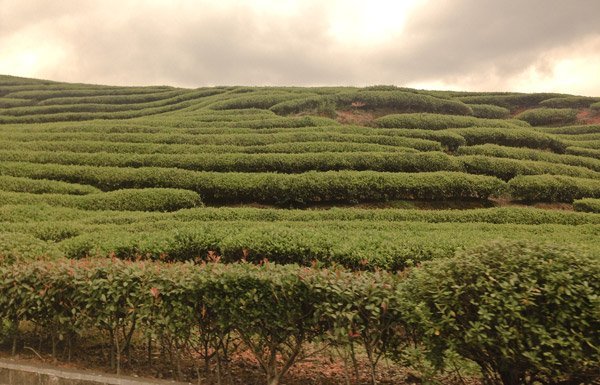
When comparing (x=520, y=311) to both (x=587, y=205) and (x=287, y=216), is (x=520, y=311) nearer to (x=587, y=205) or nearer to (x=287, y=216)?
(x=287, y=216)

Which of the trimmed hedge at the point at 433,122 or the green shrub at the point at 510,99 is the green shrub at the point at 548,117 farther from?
the trimmed hedge at the point at 433,122

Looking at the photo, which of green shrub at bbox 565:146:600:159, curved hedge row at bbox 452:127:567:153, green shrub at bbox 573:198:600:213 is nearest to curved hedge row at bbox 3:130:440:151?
curved hedge row at bbox 452:127:567:153

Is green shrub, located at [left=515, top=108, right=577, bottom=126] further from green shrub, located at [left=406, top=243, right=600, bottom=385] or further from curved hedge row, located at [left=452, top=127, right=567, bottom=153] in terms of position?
green shrub, located at [left=406, top=243, right=600, bottom=385]

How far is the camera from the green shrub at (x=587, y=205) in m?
21.6

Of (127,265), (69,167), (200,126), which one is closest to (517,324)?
(127,265)

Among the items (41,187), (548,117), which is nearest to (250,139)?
(41,187)

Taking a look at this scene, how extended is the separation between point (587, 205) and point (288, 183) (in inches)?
593

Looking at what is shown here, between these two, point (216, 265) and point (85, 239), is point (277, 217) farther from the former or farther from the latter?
point (216, 265)

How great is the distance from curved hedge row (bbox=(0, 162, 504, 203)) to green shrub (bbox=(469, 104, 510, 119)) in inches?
975

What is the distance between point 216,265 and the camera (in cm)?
684

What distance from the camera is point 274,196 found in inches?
869

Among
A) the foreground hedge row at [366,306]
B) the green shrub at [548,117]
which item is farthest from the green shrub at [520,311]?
the green shrub at [548,117]

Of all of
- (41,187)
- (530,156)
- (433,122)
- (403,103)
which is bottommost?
(41,187)

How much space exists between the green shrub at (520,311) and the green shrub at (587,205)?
19663mm
